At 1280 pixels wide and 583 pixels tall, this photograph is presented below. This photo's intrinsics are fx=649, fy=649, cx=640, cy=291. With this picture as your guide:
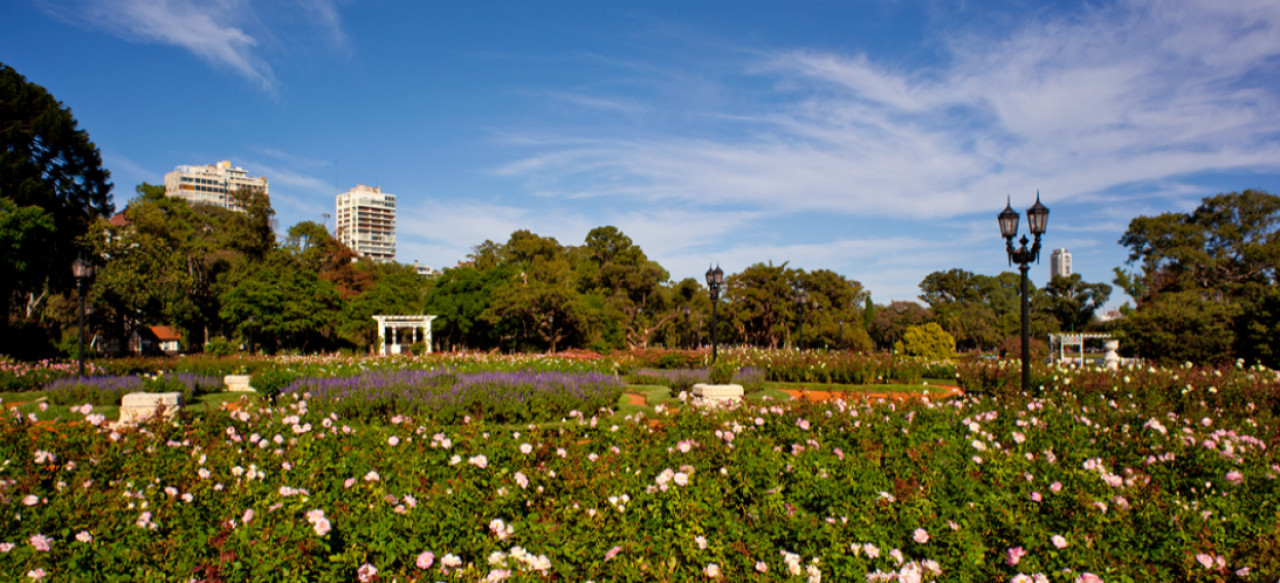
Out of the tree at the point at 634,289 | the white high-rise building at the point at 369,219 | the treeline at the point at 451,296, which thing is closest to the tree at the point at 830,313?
the treeline at the point at 451,296

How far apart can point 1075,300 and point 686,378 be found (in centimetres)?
5991

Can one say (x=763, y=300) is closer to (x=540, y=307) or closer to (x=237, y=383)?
(x=540, y=307)

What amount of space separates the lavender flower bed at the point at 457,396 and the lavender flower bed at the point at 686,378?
10.8 feet

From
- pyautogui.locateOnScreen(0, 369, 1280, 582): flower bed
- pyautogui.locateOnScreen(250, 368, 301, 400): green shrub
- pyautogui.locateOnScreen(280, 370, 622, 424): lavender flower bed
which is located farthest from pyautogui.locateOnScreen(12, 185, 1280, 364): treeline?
pyautogui.locateOnScreen(0, 369, 1280, 582): flower bed

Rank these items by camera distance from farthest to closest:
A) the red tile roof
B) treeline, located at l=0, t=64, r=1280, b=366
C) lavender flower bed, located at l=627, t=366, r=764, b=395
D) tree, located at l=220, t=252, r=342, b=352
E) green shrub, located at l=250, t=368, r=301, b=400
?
the red tile roof, tree, located at l=220, t=252, r=342, b=352, treeline, located at l=0, t=64, r=1280, b=366, lavender flower bed, located at l=627, t=366, r=764, b=395, green shrub, located at l=250, t=368, r=301, b=400

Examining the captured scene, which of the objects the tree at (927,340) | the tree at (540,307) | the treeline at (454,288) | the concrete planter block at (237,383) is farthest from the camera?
the tree at (927,340)

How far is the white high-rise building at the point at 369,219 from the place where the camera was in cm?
15488

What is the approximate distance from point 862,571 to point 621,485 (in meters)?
1.39

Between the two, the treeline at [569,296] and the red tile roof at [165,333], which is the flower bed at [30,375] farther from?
the red tile roof at [165,333]

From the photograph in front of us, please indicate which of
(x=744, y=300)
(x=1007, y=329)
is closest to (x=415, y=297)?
(x=744, y=300)

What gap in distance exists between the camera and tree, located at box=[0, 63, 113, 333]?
24781 millimetres

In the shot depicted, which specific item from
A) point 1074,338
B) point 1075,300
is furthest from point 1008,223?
point 1075,300

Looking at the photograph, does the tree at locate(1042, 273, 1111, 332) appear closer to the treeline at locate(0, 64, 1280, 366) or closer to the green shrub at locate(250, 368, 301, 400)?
the treeline at locate(0, 64, 1280, 366)

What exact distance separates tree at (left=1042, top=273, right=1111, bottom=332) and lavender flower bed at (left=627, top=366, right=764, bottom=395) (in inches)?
2231
